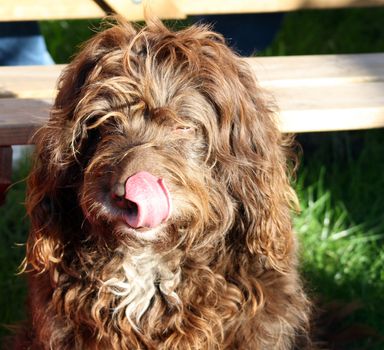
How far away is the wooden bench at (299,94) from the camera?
327cm

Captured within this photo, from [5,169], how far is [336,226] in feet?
5.30

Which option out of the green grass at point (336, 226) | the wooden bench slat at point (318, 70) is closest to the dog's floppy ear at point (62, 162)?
the wooden bench slat at point (318, 70)

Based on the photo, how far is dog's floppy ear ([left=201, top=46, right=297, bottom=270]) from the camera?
285cm

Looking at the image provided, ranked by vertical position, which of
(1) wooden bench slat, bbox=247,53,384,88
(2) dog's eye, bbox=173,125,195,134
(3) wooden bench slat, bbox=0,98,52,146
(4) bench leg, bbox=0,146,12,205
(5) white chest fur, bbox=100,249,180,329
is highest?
(1) wooden bench slat, bbox=247,53,384,88

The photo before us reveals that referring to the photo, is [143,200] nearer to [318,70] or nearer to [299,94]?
[299,94]

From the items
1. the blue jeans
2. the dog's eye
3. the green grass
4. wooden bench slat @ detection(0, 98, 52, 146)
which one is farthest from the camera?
the blue jeans

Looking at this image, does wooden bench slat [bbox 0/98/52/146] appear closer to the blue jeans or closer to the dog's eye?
the dog's eye

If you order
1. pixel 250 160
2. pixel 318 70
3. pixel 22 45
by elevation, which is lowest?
pixel 22 45

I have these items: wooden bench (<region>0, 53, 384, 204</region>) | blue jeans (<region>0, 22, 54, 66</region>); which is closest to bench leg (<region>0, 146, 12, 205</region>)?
wooden bench (<region>0, 53, 384, 204</region>)

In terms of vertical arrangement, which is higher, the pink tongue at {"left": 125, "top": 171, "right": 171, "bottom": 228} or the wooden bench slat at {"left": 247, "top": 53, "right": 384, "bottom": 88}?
the wooden bench slat at {"left": 247, "top": 53, "right": 384, "bottom": 88}

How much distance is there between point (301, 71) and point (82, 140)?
1.17m

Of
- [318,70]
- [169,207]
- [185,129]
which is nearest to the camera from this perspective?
[169,207]

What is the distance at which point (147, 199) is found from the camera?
256 centimetres

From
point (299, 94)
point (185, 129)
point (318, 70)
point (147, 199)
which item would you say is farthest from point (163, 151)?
point (318, 70)
